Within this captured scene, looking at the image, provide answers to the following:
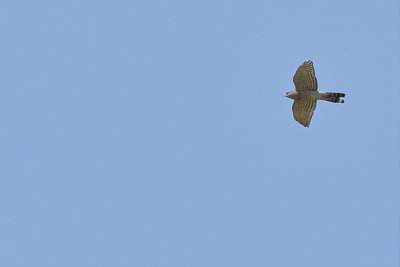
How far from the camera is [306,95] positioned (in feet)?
196

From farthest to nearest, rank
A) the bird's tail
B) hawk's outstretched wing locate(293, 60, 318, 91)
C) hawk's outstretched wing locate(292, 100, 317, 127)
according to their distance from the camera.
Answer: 1. hawk's outstretched wing locate(292, 100, 317, 127)
2. the bird's tail
3. hawk's outstretched wing locate(293, 60, 318, 91)

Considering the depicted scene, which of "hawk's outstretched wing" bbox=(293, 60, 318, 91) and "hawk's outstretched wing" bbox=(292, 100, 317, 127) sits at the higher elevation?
"hawk's outstretched wing" bbox=(293, 60, 318, 91)

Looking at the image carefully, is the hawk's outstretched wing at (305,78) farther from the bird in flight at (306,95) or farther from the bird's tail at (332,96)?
the bird's tail at (332,96)

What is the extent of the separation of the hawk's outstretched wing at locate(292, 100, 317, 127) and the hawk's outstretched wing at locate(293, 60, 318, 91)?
0.59m

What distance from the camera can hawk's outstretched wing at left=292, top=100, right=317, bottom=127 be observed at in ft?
197

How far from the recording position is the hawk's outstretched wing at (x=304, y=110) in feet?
197

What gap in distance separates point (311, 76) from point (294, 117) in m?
2.17

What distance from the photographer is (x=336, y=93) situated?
59.7 m

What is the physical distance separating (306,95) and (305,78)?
0.76 m

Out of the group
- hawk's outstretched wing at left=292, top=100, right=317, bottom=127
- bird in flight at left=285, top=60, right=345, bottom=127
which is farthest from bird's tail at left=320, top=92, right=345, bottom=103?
hawk's outstretched wing at left=292, top=100, right=317, bottom=127

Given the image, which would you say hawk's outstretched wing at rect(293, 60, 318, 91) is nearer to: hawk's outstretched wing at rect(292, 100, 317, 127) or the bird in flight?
the bird in flight

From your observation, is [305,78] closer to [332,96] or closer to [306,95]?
[306,95]

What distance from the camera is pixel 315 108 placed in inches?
2363

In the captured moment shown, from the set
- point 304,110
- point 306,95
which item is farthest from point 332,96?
point 304,110
